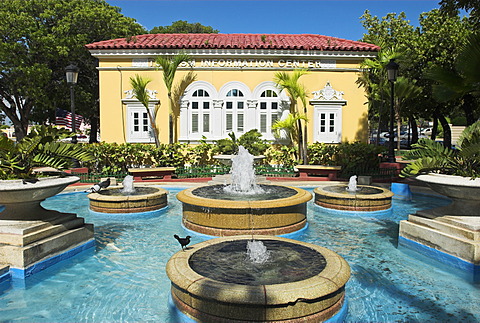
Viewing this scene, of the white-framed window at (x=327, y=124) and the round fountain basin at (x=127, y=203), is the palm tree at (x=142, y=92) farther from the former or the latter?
the white-framed window at (x=327, y=124)

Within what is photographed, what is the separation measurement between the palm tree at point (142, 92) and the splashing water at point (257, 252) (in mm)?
12808

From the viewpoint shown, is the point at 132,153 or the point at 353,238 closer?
the point at 353,238

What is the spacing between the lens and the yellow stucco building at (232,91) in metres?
17.9

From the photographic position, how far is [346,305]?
449 cm

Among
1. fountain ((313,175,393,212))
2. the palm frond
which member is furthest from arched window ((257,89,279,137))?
fountain ((313,175,393,212))

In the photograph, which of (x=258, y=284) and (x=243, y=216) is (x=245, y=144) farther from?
(x=258, y=284)

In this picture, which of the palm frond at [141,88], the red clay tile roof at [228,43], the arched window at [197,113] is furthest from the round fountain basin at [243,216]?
the red clay tile roof at [228,43]

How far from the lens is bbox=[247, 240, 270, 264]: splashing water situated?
5.01 meters

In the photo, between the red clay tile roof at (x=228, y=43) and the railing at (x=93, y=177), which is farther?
the red clay tile roof at (x=228, y=43)

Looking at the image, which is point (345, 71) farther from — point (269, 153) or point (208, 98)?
point (208, 98)

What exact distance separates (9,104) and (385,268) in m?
30.2

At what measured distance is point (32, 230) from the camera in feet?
19.4

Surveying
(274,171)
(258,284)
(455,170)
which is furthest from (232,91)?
(258,284)

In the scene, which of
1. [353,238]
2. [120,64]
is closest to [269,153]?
[120,64]
